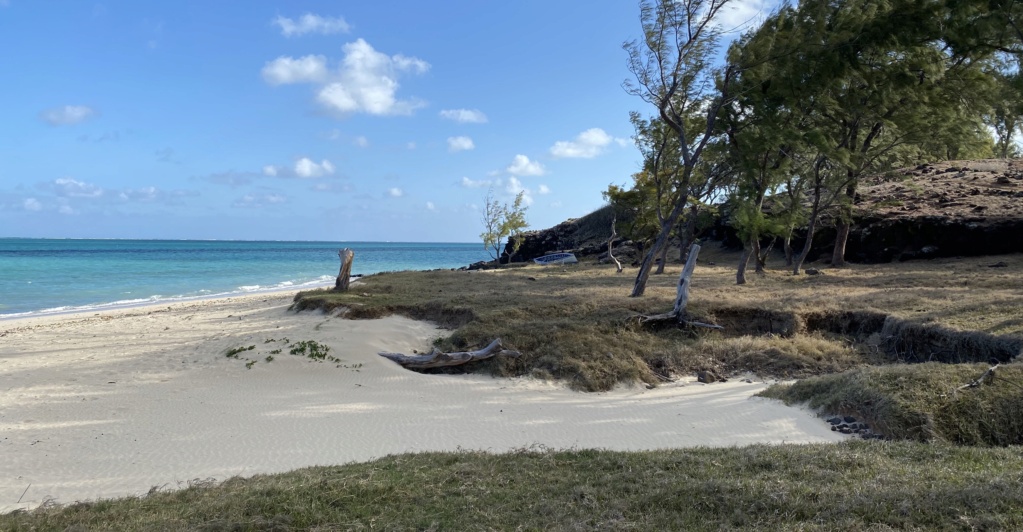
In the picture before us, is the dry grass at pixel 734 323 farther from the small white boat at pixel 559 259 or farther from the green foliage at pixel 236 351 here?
the small white boat at pixel 559 259

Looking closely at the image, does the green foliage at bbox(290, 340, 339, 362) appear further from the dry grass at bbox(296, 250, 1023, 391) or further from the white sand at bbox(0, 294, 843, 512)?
the dry grass at bbox(296, 250, 1023, 391)

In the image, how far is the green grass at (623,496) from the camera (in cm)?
379

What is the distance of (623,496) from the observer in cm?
446

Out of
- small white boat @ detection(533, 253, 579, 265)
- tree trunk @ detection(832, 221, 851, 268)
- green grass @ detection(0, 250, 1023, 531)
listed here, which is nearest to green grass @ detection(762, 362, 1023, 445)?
green grass @ detection(0, 250, 1023, 531)

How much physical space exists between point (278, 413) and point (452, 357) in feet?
12.1

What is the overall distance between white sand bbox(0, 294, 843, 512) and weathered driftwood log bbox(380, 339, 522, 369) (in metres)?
0.31

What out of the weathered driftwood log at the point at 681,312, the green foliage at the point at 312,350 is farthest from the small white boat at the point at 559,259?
the green foliage at the point at 312,350

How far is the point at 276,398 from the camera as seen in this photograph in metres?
9.74

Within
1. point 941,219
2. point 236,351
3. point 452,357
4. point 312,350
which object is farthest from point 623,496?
point 941,219

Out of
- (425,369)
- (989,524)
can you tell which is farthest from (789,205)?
(989,524)

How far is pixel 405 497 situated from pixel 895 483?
3.76 meters

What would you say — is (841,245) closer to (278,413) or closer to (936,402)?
(936,402)

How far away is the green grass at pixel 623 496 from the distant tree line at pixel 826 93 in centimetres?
1194

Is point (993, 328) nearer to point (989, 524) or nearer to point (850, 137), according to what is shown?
point (989, 524)
